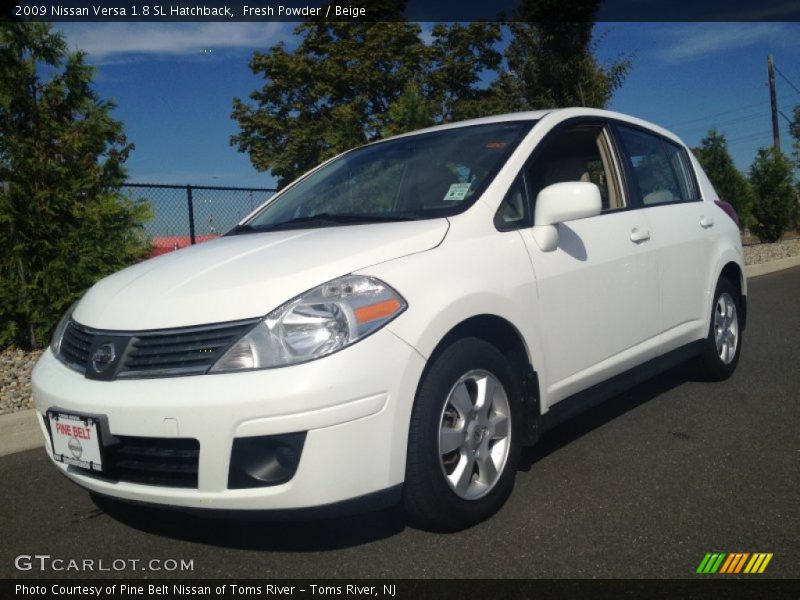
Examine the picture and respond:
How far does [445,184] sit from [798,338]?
4.68m

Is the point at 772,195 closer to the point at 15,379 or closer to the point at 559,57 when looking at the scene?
the point at 559,57

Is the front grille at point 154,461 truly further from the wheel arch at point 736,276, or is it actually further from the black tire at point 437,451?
Result: the wheel arch at point 736,276

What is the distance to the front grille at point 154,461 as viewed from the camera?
2.32 metres

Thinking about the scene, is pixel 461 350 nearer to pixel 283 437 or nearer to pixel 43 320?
pixel 283 437

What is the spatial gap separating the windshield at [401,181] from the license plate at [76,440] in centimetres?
133

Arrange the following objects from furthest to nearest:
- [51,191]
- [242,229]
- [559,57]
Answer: [559,57] < [51,191] < [242,229]

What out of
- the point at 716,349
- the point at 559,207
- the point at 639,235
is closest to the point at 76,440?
the point at 559,207

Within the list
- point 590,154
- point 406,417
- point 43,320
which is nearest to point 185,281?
point 406,417

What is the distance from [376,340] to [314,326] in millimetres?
209

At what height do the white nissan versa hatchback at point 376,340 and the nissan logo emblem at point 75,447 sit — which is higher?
the white nissan versa hatchback at point 376,340

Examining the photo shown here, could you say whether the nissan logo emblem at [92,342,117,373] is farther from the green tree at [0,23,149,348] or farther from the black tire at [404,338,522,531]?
the green tree at [0,23,149,348]

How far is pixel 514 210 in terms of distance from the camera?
10.3 ft

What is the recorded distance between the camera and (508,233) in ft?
9.89

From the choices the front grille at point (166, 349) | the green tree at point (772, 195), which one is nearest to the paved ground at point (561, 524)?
the front grille at point (166, 349)
